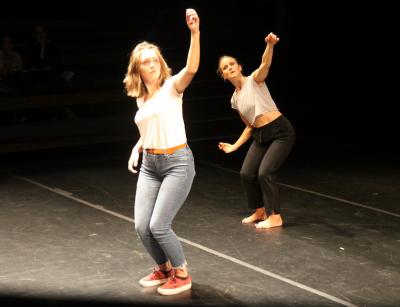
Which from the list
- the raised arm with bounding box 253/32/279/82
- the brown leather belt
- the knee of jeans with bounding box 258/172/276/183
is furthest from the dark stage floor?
the raised arm with bounding box 253/32/279/82

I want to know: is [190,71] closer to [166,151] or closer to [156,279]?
[166,151]

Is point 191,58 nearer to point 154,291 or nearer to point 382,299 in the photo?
point 154,291

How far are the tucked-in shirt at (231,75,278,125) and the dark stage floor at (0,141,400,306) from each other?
0.96 m

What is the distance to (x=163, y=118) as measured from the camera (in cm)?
495

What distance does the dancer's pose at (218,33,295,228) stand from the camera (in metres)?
6.67

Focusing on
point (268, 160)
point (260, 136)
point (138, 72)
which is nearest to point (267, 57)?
point (260, 136)

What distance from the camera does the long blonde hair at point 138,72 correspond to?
4969mm

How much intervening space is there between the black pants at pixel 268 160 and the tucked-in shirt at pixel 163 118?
6.19 feet

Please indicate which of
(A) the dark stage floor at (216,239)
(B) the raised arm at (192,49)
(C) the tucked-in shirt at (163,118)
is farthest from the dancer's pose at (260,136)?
(B) the raised arm at (192,49)

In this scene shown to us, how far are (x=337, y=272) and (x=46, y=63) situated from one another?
680 centimetres

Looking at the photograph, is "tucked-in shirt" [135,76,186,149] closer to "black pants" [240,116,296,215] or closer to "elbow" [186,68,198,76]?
"elbow" [186,68,198,76]

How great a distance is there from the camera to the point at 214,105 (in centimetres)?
1242

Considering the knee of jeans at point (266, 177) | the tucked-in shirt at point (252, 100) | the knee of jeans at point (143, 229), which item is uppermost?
the tucked-in shirt at point (252, 100)

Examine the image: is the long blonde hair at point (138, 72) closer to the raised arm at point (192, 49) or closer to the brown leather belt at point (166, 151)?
the raised arm at point (192, 49)
